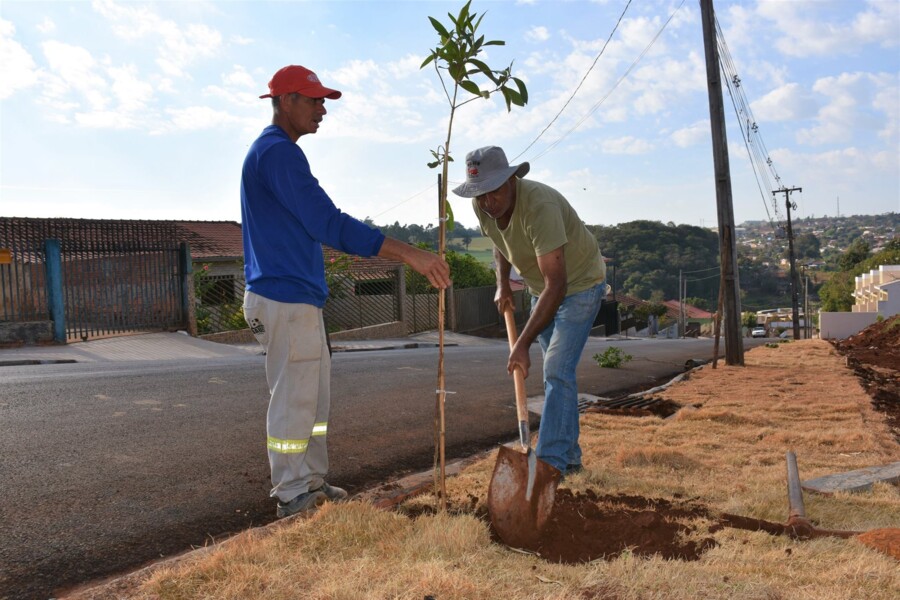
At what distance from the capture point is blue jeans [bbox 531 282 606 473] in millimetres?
3941

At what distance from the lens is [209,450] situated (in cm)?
475

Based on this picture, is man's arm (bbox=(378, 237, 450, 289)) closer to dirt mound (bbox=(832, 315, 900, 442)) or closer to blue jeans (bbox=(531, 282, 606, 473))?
blue jeans (bbox=(531, 282, 606, 473))

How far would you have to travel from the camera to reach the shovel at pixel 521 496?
3010 millimetres

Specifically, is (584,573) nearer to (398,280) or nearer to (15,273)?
(15,273)

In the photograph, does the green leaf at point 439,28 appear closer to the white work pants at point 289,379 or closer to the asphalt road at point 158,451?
the white work pants at point 289,379

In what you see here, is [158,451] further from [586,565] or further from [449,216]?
[586,565]

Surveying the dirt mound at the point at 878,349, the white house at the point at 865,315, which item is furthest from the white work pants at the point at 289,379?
the white house at the point at 865,315

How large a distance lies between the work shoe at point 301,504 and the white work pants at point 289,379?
0.03 m

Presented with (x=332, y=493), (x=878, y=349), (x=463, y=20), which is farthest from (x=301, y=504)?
(x=878, y=349)

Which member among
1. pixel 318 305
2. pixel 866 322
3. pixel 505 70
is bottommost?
pixel 866 322

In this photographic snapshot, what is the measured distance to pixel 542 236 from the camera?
12.1 feet

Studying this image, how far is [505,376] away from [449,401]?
98.3 inches

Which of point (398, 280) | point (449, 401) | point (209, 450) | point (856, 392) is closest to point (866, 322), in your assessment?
point (398, 280)

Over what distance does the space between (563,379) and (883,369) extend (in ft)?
34.7
